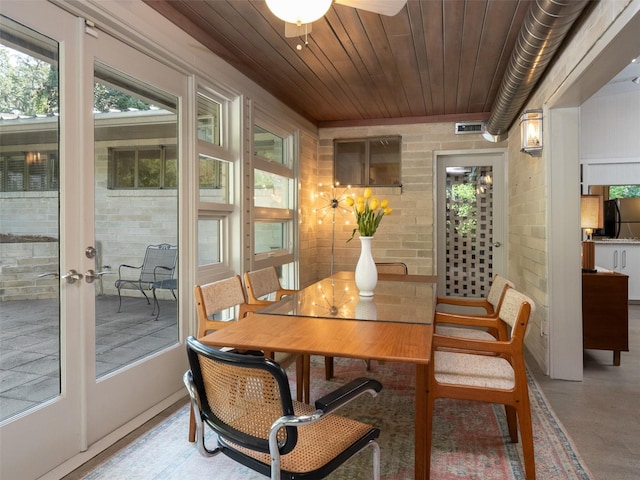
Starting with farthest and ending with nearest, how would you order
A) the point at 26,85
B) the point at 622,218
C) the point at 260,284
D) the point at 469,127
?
the point at 622,218
the point at 469,127
the point at 260,284
the point at 26,85

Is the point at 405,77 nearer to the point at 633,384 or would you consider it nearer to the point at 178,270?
the point at 178,270

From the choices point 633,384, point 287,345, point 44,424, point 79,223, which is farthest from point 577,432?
point 79,223

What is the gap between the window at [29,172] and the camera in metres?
1.76

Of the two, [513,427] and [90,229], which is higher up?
[90,229]

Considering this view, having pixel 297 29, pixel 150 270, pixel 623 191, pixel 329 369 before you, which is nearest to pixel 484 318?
pixel 329 369

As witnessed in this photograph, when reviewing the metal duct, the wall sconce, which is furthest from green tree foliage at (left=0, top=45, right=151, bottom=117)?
the wall sconce

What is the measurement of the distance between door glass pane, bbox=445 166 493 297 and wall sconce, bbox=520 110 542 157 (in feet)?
6.64

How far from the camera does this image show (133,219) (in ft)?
8.27

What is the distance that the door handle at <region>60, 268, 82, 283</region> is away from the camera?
2010 millimetres

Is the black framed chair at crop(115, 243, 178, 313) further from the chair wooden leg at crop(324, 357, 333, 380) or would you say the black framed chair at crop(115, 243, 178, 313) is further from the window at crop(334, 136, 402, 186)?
the window at crop(334, 136, 402, 186)

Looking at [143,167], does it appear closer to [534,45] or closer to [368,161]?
[534,45]

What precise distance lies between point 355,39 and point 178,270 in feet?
6.91

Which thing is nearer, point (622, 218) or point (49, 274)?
point (49, 274)

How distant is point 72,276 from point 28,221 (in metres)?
0.33
